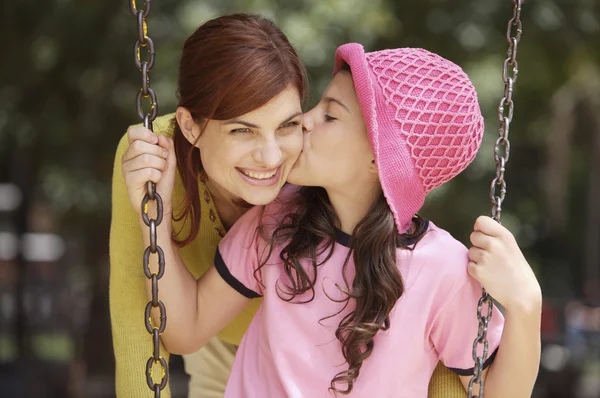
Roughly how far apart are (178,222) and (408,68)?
2.57 feet

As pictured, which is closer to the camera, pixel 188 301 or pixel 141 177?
pixel 141 177

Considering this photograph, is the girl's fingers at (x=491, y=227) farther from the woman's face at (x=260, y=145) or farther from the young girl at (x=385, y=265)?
the woman's face at (x=260, y=145)

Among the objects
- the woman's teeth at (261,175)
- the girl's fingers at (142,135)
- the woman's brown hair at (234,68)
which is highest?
the woman's brown hair at (234,68)

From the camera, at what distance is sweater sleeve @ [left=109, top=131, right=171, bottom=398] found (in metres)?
2.35

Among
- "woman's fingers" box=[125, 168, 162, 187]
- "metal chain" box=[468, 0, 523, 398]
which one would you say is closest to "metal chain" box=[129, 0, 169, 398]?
"woman's fingers" box=[125, 168, 162, 187]

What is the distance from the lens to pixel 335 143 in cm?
218

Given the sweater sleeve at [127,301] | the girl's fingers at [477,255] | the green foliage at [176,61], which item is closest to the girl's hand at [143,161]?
the sweater sleeve at [127,301]

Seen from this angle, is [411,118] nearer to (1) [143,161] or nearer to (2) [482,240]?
(2) [482,240]

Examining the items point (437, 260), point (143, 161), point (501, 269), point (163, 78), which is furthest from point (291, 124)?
point (163, 78)

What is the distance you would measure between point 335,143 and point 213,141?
1.00 feet

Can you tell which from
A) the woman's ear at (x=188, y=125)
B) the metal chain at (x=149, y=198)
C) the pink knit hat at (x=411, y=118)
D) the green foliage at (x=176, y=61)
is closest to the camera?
the metal chain at (x=149, y=198)

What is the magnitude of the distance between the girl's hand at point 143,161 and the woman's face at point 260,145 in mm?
125

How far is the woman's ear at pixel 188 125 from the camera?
226cm

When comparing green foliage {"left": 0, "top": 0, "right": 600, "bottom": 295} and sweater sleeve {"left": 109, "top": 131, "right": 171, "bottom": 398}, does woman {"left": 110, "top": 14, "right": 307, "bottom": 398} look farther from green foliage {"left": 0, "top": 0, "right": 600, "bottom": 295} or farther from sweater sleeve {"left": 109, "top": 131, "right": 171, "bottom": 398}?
green foliage {"left": 0, "top": 0, "right": 600, "bottom": 295}
